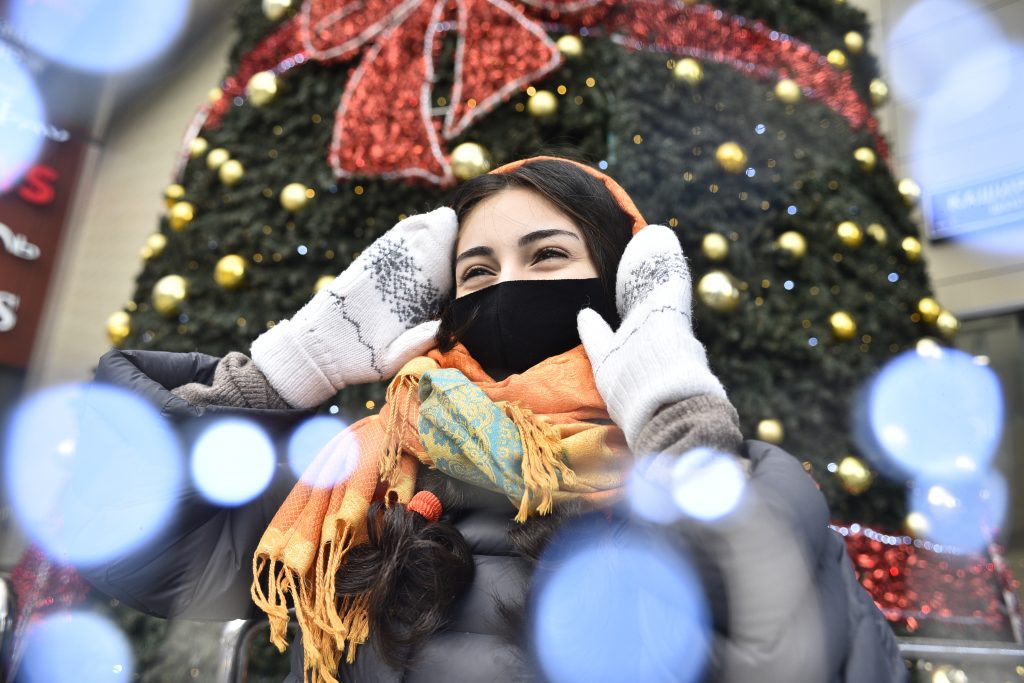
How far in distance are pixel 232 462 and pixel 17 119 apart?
17.2 feet

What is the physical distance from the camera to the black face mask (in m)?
1.31

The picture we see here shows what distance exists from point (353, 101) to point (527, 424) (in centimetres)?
217

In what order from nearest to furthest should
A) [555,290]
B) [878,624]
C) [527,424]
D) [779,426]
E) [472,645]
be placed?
[878,624]
[472,645]
[527,424]
[555,290]
[779,426]

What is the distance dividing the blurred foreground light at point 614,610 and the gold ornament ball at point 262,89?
8.82 feet

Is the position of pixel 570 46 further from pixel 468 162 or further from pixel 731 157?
pixel 731 157

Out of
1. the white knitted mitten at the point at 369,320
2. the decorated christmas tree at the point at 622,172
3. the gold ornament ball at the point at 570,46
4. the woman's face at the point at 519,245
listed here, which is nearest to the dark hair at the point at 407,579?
the white knitted mitten at the point at 369,320

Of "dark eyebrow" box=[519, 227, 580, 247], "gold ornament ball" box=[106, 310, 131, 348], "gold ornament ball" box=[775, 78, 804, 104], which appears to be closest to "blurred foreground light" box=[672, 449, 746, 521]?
"dark eyebrow" box=[519, 227, 580, 247]

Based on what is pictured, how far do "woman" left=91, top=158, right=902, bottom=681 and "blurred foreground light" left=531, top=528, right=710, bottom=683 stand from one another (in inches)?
1.6

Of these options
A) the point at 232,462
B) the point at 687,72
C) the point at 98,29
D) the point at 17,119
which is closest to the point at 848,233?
the point at 687,72

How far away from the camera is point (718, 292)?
2.36m

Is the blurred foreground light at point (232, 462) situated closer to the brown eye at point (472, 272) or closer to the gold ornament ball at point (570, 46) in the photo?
the brown eye at point (472, 272)

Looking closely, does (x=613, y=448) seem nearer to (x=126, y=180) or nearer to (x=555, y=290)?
(x=555, y=290)

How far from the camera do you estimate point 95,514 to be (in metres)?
1.23

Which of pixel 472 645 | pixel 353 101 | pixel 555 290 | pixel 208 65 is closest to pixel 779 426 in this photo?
pixel 555 290
